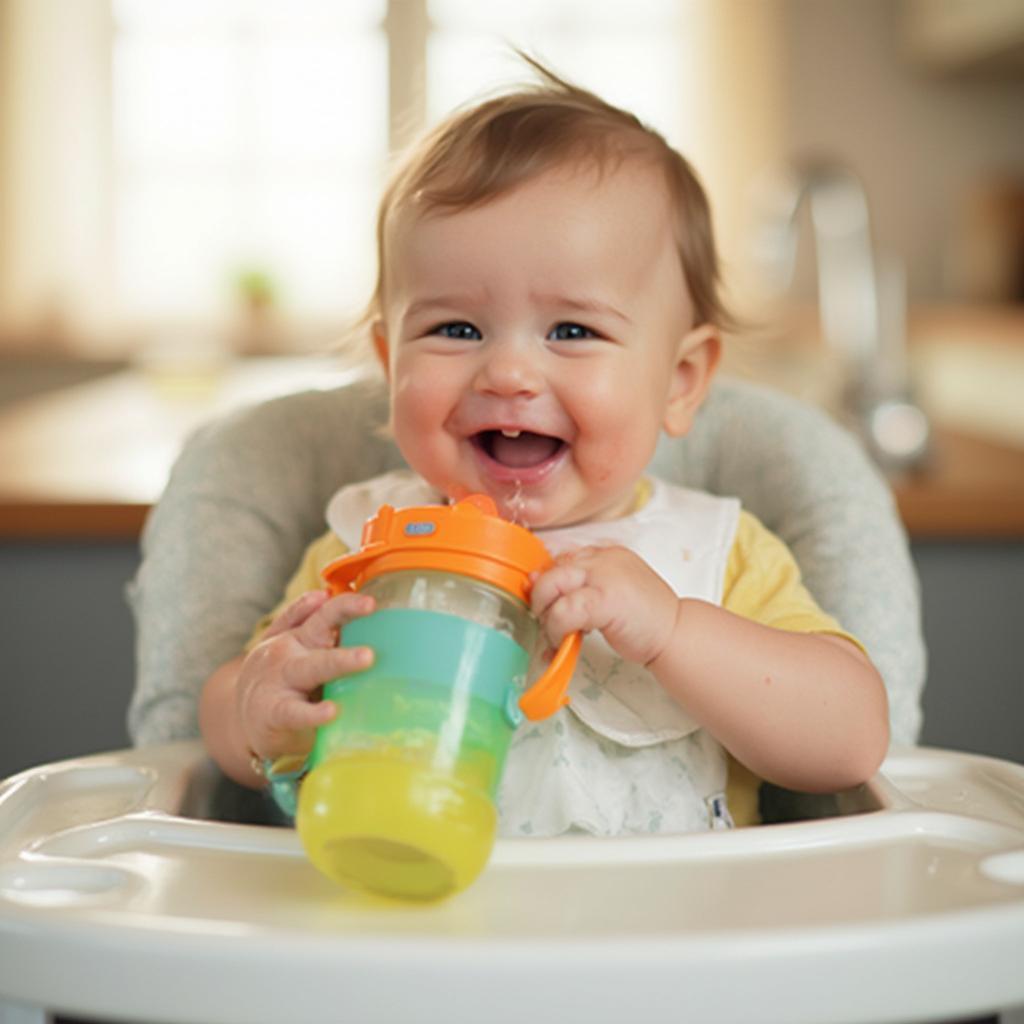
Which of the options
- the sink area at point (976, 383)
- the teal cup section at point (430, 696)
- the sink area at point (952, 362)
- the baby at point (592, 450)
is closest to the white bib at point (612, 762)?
the baby at point (592, 450)

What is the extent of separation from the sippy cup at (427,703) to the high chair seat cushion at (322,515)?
36cm

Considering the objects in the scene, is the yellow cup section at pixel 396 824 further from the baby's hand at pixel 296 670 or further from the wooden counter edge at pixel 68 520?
the wooden counter edge at pixel 68 520

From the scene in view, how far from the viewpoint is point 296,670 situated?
745 millimetres

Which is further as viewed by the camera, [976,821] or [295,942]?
[976,821]

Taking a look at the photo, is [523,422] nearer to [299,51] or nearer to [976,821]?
[976,821]

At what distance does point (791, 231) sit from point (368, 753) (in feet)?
5.70

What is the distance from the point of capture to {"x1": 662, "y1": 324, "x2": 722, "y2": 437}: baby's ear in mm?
1064

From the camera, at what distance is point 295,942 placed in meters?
0.59

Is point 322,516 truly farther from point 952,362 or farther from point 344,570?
point 952,362

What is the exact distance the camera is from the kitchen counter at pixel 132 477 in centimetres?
163

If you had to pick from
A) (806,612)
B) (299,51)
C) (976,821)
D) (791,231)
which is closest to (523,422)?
(806,612)

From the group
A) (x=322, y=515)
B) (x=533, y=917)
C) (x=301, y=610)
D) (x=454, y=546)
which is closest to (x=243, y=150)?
(x=322, y=515)

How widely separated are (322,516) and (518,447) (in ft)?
0.92

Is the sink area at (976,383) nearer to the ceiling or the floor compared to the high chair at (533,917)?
nearer to the floor
